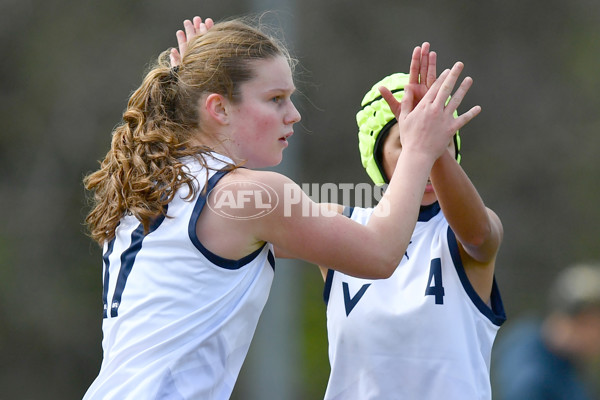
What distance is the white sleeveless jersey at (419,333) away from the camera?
2.69m

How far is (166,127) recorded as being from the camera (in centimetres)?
239

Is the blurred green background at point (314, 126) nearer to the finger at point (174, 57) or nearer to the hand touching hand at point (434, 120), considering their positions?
the finger at point (174, 57)

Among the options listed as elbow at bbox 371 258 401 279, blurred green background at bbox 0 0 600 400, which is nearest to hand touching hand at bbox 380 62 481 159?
elbow at bbox 371 258 401 279

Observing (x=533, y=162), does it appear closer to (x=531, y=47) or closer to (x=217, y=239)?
(x=531, y=47)

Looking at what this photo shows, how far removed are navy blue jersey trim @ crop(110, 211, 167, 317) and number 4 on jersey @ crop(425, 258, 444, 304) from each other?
932mm

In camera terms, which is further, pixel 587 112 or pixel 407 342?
pixel 587 112

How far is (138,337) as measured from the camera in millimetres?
2188

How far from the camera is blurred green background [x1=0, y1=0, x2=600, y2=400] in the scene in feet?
27.6

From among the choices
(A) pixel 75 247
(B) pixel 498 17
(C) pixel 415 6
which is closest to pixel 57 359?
(A) pixel 75 247

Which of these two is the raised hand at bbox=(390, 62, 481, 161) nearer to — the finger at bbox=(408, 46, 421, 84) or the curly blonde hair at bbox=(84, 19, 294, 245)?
the finger at bbox=(408, 46, 421, 84)

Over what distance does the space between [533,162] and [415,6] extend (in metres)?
2.09

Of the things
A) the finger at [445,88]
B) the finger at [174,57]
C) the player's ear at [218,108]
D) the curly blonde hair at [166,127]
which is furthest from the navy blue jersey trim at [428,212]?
the finger at [174,57]

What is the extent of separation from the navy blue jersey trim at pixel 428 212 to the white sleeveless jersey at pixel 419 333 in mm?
86

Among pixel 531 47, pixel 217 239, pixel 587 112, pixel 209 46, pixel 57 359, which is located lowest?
pixel 57 359
